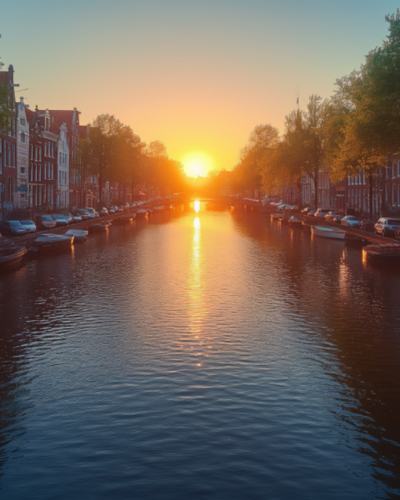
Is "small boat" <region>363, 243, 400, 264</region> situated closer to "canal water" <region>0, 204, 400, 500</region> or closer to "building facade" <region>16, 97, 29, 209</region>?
"canal water" <region>0, 204, 400, 500</region>

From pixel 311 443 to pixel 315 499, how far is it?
2119 millimetres

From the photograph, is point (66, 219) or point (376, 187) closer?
point (66, 219)

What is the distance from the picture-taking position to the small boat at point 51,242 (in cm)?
4981

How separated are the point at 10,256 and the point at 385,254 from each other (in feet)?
90.3

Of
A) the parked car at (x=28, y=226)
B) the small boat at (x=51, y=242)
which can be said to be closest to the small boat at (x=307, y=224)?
the small boat at (x=51, y=242)

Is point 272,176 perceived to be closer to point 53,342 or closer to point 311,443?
point 53,342

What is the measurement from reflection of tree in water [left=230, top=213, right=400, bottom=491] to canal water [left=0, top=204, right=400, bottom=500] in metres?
0.07

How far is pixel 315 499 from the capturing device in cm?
1004

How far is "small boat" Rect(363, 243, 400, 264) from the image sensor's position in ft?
135

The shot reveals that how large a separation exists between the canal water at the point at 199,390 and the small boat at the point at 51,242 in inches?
655

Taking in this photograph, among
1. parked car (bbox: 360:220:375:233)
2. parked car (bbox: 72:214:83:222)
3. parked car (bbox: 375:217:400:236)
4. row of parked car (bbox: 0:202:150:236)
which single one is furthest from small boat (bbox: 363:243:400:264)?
parked car (bbox: 72:214:83:222)

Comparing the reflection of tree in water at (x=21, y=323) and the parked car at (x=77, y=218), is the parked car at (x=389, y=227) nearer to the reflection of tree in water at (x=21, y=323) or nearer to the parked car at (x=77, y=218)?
the reflection of tree in water at (x=21, y=323)

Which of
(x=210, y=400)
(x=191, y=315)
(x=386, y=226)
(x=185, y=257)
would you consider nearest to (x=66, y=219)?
(x=185, y=257)

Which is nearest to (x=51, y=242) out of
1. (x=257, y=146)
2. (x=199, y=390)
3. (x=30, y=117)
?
(x=199, y=390)
